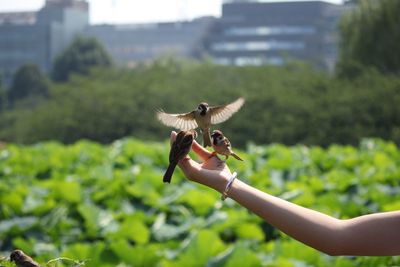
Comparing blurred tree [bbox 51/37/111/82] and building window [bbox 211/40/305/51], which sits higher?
blurred tree [bbox 51/37/111/82]

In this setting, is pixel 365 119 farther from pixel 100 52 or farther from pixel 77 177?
pixel 100 52

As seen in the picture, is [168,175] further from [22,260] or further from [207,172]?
[22,260]

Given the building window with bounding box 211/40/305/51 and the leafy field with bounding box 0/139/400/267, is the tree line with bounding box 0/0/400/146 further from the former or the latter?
the building window with bounding box 211/40/305/51

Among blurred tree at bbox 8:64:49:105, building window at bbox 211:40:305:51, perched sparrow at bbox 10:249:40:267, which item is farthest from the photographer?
building window at bbox 211:40:305:51

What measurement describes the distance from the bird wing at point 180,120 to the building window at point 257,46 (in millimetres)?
91353

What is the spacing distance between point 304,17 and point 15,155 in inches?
3368

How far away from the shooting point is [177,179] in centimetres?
952

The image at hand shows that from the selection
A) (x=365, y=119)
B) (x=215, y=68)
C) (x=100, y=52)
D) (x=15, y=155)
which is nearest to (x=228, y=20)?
(x=100, y=52)

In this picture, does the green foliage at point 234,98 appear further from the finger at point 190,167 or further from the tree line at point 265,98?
the finger at point 190,167

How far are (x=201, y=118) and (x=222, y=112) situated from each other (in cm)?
9

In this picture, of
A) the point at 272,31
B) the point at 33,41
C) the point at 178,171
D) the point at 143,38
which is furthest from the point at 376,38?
the point at 143,38

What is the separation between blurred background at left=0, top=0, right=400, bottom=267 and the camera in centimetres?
623

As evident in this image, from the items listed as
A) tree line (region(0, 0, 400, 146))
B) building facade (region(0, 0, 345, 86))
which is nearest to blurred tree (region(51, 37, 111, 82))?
building facade (region(0, 0, 345, 86))

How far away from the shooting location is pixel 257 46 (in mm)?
95312
